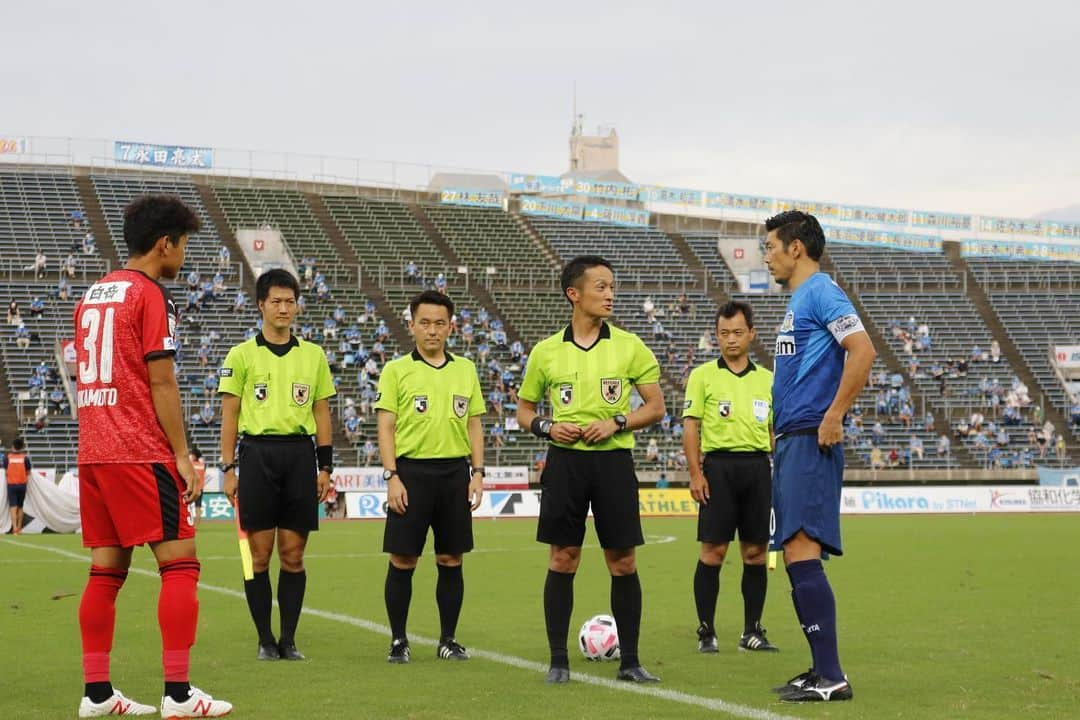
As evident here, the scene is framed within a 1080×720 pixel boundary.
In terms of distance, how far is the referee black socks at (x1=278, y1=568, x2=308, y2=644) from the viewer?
959cm

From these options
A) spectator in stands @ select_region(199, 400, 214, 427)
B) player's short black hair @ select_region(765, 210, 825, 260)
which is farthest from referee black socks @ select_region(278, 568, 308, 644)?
spectator in stands @ select_region(199, 400, 214, 427)

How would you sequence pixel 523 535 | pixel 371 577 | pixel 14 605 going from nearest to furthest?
1. pixel 14 605
2. pixel 371 577
3. pixel 523 535

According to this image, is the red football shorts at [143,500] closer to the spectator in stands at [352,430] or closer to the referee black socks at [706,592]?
the referee black socks at [706,592]

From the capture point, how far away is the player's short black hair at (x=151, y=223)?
7191 millimetres

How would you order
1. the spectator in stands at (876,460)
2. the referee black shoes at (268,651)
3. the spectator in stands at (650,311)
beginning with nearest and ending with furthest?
the referee black shoes at (268,651)
the spectator in stands at (876,460)
the spectator in stands at (650,311)

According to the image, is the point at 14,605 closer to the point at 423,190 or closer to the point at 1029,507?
the point at 1029,507

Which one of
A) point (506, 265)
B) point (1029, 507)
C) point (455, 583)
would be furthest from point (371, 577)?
point (506, 265)

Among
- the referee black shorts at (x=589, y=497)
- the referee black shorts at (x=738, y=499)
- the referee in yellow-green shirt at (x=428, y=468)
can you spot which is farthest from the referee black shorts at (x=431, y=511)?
the referee black shorts at (x=738, y=499)

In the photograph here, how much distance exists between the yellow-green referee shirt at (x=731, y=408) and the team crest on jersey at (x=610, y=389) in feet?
6.97

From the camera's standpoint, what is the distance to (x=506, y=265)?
186ft

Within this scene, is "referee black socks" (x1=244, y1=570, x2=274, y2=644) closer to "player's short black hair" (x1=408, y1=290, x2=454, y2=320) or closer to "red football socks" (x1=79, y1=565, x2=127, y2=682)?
"player's short black hair" (x1=408, y1=290, x2=454, y2=320)

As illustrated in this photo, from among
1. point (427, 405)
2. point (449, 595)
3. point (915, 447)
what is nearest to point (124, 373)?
point (427, 405)

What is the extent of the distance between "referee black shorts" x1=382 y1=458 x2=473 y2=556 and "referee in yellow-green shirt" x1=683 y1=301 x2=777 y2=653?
1.75 meters

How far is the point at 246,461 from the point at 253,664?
4.61 feet
